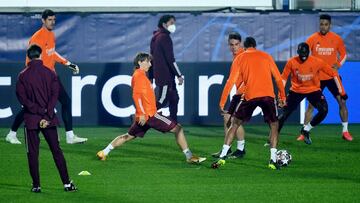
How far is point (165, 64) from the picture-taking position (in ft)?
69.3

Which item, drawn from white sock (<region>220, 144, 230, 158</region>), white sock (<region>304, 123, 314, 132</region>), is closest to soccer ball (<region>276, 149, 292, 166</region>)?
white sock (<region>220, 144, 230, 158</region>)

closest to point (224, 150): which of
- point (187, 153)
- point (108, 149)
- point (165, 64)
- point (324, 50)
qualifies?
point (187, 153)

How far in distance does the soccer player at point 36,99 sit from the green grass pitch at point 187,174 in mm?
706

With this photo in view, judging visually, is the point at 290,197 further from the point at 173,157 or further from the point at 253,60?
the point at 173,157

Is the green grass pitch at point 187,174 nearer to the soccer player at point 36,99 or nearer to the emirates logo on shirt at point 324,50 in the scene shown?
the soccer player at point 36,99

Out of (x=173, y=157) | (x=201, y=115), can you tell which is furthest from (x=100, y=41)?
(x=173, y=157)

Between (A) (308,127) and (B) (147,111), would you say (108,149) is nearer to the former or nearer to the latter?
(B) (147,111)

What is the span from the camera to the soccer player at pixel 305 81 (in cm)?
2048

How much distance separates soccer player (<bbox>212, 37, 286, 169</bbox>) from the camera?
1738 centimetres

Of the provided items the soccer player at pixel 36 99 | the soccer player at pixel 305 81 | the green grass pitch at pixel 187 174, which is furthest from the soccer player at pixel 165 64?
the soccer player at pixel 36 99

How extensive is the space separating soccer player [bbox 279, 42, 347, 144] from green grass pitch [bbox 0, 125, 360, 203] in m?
0.59

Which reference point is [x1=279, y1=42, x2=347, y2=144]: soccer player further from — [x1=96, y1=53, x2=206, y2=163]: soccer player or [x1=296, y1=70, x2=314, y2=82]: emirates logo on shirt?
[x1=96, y1=53, x2=206, y2=163]: soccer player

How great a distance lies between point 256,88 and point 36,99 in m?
4.02

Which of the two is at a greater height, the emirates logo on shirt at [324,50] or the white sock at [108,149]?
the emirates logo on shirt at [324,50]
